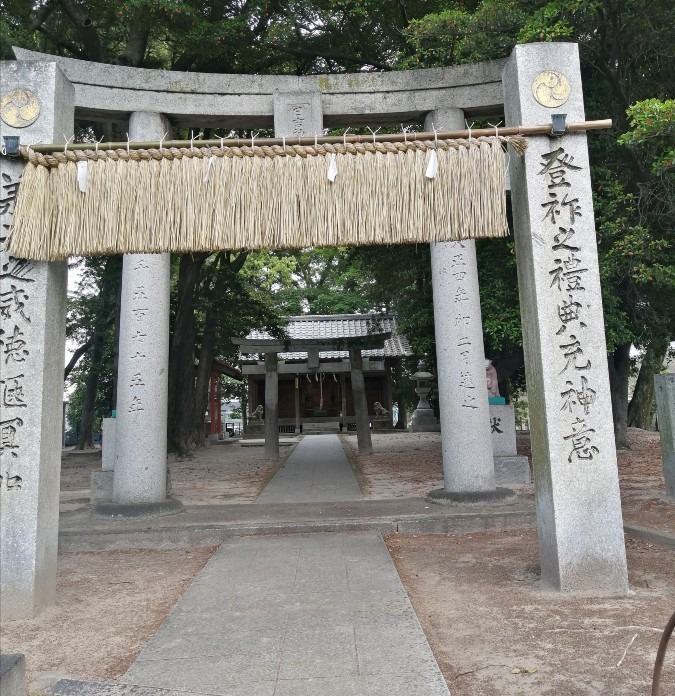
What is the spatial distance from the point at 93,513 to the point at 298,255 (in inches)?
778

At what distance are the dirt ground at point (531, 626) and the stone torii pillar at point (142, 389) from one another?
3.81m

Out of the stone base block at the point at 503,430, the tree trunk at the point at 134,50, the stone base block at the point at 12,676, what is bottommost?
the stone base block at the point at 12,676

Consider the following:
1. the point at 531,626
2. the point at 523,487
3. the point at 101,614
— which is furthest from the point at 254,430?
the point at 531,626

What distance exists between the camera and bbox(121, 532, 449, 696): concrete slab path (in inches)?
126

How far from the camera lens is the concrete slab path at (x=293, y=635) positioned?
321cm

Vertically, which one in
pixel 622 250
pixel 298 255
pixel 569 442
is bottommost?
pixel 569 442

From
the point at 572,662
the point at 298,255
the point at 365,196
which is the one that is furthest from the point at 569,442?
the point at 298,255

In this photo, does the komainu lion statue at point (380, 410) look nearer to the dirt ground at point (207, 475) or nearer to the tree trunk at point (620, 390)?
the dirt ground at point (207, 475)

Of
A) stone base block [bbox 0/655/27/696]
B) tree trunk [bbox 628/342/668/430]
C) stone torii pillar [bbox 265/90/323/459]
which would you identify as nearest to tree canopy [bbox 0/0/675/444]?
stone torii pillar [bbox 265/90/323/459]

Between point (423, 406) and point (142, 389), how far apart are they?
17.9 metres

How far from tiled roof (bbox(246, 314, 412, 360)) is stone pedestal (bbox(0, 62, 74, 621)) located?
13.1m

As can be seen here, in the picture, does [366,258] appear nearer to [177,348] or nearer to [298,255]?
[177,348]

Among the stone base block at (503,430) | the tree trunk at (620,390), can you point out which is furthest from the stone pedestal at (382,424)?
the stone base block at (503,430)

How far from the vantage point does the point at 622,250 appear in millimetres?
8492
